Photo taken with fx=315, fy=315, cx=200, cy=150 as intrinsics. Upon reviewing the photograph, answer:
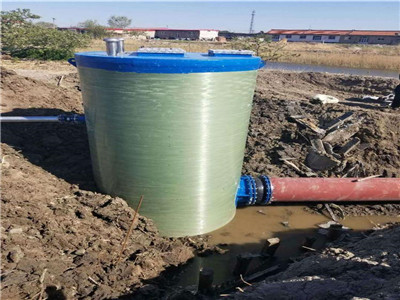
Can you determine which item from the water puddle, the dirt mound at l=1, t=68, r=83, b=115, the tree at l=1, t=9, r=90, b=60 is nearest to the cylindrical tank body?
the water puddle

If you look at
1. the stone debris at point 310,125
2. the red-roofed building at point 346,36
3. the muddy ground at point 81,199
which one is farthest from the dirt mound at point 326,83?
the red-roofed building at point 346,36

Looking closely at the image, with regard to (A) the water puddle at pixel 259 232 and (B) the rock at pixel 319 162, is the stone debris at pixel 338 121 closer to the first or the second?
(B) the rock at pixel 319 162

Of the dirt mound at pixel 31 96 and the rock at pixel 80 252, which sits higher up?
the dirt mound at pixel 31 96

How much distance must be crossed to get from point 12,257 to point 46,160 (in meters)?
3.07

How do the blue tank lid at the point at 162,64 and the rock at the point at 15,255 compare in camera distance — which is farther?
the blue tank lid at the point at 162,64

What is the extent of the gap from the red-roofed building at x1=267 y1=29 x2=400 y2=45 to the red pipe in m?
54.5

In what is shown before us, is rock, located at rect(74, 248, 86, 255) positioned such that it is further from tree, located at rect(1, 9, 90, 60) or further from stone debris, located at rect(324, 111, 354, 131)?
tree, located at rect(1, 9, 90, 60)

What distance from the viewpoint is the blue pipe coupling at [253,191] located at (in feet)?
18.5

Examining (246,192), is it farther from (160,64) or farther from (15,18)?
(15,18)

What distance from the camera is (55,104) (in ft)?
28.4

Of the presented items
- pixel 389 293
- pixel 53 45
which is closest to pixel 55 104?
pixel 389 293

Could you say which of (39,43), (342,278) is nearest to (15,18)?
(39,43)

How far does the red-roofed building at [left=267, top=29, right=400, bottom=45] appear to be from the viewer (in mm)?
56625

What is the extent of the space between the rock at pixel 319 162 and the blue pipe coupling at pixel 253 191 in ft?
6.96
